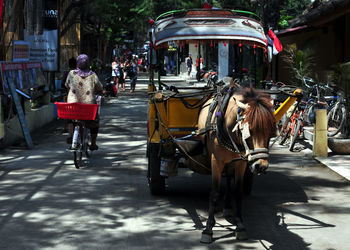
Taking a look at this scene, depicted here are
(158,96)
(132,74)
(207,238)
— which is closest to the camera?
(207,238)

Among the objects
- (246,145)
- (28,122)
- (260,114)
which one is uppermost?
(260,114)

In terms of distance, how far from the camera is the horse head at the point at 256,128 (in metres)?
5.71

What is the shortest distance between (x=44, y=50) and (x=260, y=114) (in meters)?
13.8

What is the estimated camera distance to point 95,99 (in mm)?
11289

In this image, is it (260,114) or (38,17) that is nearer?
(260,114)

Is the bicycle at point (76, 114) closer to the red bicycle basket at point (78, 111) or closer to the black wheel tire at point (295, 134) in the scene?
the red bicycle basket at point (78, 111)

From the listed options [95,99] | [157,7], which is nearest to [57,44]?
[95,99]

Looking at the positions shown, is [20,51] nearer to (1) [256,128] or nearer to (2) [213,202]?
(2) [213,202]

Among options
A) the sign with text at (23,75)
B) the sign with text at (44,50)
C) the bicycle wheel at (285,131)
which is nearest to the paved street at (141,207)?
the bicycle wheel at (285,131)

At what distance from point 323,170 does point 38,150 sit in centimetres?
599

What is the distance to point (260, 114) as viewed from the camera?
589cm

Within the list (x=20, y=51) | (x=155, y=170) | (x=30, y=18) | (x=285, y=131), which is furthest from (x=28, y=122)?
(x=155, y=170)

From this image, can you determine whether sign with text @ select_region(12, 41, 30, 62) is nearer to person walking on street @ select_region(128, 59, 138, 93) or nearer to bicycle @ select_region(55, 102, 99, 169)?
bicycle @ select_region(55, 102, 99, 169)

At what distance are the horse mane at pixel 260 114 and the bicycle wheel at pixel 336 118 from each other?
728cm
